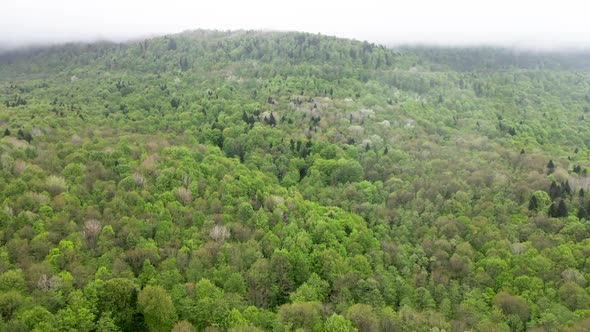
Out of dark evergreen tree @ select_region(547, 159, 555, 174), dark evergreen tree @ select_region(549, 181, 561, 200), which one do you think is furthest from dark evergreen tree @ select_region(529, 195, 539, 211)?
dark evergreen tree @ select_region(547, 159, 555, 174)

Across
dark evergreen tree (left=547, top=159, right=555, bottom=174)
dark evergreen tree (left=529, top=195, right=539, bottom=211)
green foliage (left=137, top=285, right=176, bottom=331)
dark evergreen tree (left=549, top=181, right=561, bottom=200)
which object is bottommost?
green foliage (left=137, top=285, right=176, bottom=331)

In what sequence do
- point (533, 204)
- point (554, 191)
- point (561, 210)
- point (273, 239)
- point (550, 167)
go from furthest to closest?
point (550, 167) < point (554, 191) < point (533, 204) < point (561, 210) < point (273, 239)

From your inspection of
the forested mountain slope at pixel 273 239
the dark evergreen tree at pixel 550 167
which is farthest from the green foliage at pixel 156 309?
the dark evergreen tree at pixel 550 167

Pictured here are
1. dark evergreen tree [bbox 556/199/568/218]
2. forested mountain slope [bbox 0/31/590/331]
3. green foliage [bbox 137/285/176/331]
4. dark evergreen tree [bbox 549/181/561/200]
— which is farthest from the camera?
dark evergreen tree [bbox 549/181/561/200]

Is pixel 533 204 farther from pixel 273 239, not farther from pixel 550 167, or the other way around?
pixel 273 239

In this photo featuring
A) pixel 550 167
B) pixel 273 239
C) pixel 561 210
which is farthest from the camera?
pixel 550 167

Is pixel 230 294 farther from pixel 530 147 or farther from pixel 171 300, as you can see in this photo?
pixel 530 147

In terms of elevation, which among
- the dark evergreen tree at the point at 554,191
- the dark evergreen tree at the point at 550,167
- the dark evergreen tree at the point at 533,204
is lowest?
the dark evergreen tree at the point at 533,204

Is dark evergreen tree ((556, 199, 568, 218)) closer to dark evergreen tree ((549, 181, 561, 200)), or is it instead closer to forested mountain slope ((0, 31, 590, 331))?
forested mountain slope ((0, 31, 590, 331))

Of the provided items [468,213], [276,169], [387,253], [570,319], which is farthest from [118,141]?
[570,319]

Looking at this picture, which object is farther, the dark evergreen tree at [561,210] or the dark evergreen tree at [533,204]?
the dark evergreen tree at [533,204]

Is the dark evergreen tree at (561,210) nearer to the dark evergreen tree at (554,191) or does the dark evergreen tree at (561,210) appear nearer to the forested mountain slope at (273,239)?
the forested mountain slope at (273,239)

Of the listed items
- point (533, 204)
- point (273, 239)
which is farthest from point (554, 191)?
point (273, 239)
